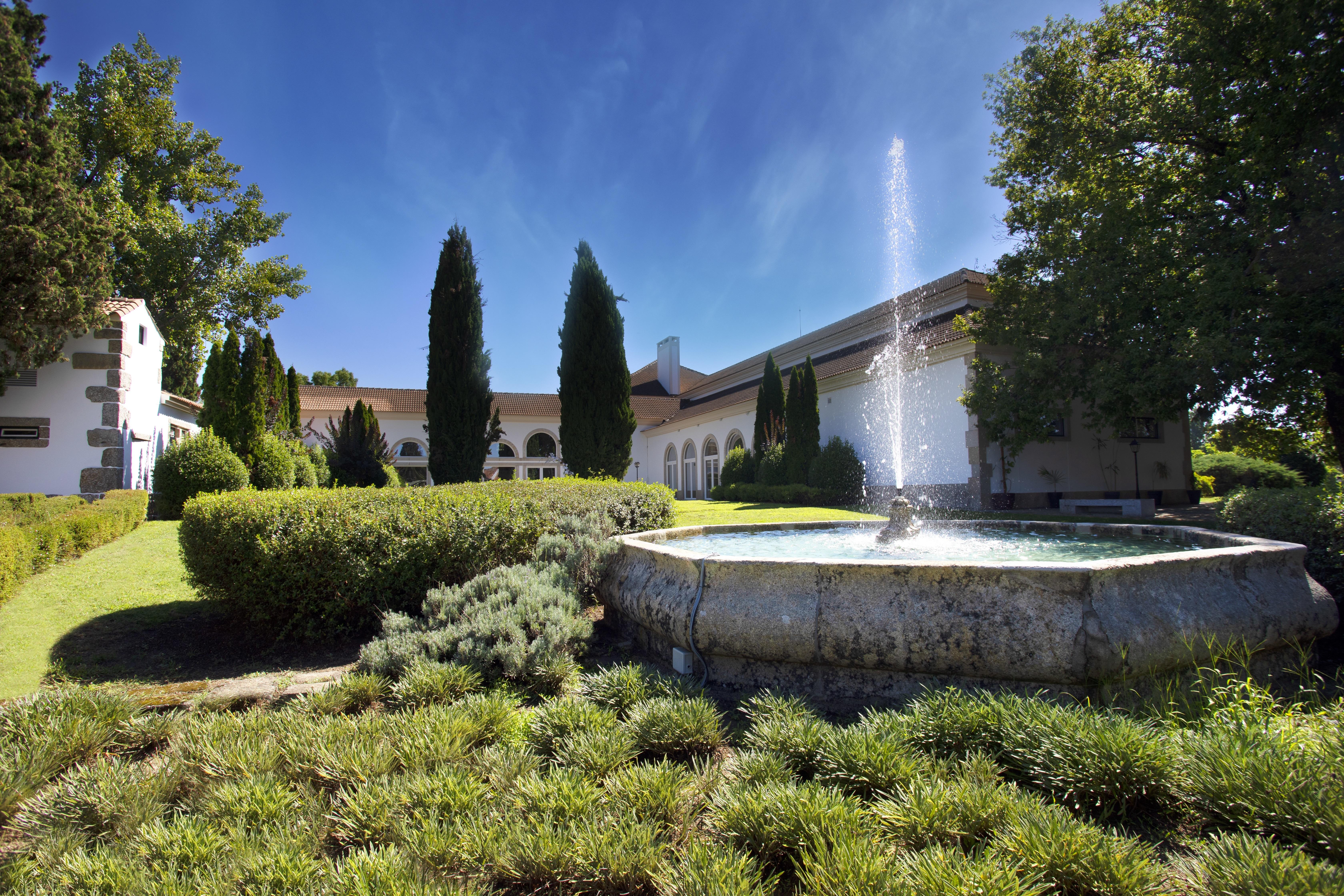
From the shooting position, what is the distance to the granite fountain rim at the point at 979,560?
300 cm

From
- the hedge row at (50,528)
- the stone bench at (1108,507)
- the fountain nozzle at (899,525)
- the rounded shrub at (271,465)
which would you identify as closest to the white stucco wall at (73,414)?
the rounded shrub at (271,465)

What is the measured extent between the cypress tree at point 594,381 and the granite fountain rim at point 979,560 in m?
8.25

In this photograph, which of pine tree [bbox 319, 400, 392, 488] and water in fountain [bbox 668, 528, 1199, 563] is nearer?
water in fountain [bbox 668, 528, 1199, 563]

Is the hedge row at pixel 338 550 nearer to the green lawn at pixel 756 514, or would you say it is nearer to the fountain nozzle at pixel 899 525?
the fountain nozzle at pixel 899 525

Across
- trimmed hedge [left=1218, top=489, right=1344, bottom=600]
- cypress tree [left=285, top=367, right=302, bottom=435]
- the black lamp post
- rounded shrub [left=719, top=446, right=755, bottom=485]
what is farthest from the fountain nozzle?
cypress tree [left=285, top=367, right=302, bottom=435]

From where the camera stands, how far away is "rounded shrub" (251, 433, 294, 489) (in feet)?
49.3

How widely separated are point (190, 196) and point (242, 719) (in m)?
30.9

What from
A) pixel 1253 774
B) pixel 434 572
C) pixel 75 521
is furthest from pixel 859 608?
pixel 75 521

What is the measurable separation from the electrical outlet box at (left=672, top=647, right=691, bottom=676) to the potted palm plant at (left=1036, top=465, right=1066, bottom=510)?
1721 centimetres

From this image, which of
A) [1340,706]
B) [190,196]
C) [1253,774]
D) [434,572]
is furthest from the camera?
[190,196]

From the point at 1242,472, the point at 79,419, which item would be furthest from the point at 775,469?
the point at 1242,472

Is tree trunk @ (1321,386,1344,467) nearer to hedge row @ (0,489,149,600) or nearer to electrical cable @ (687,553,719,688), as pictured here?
electrical cable @ (687,553,719,688)

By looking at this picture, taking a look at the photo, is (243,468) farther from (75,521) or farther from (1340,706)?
(1340,706)

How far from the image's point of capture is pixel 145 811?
2258mm
